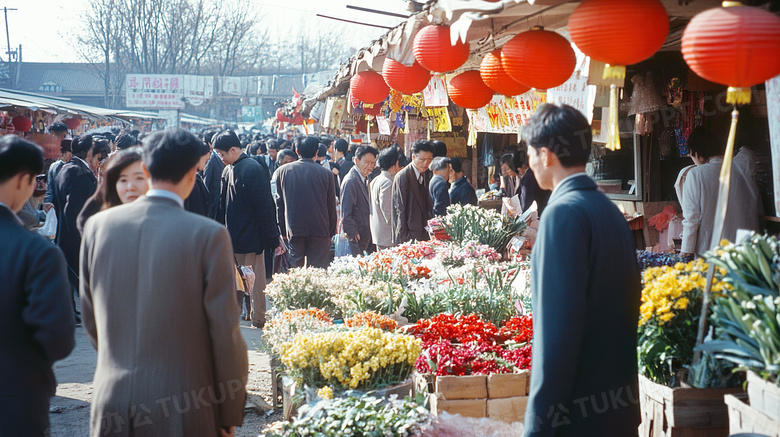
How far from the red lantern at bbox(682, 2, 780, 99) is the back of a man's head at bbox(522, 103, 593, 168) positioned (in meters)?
0.51

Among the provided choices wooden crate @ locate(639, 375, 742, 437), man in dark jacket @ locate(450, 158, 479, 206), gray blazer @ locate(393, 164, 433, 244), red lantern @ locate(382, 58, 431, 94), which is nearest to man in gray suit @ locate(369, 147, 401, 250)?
gray blazer @ locate(393, 164, 433, 244)

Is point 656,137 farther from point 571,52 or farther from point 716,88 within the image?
point 571,52

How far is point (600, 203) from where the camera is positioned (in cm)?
241

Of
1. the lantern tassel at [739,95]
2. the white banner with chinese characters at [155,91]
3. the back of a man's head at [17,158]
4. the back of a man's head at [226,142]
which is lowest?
the back of a man's head at [17,158]

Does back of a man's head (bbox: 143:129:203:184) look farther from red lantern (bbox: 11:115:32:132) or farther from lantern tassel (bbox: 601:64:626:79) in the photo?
red lantern (bbox: 11:115:32:132)

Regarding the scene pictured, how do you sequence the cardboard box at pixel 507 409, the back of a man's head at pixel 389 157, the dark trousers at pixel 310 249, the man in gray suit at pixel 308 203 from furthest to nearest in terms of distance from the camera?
the back of a man's head at pixel 389 157
the dark trousers at pixel 310 249
the man in gray suit at pixel 308 203
the cardboard box at pixel 507 409

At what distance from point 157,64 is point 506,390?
156 ft

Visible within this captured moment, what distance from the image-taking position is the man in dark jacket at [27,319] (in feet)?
8.14

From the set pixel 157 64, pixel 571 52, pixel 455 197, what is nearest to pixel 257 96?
pixel 157 64

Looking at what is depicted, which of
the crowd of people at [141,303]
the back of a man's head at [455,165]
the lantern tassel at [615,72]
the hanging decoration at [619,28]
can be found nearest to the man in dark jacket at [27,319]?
the crowd of people at [141,303]

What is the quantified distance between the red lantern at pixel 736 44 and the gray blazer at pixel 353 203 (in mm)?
6058

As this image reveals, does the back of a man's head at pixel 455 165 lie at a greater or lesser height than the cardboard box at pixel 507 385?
greater

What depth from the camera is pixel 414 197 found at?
766 cm

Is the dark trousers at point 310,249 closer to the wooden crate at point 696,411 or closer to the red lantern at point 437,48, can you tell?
the red lantern at point 437,48
